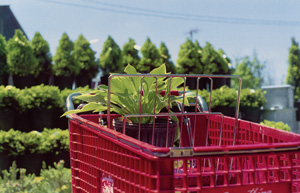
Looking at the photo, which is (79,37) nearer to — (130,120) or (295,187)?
(130,120)

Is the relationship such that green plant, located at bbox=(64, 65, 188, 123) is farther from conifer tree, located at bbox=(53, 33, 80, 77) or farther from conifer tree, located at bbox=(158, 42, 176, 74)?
conifer tree, located at bbox=(158, 42, 176, 74)

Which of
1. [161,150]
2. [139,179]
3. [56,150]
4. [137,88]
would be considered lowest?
[56,150]

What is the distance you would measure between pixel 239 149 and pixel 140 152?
0.32 metres

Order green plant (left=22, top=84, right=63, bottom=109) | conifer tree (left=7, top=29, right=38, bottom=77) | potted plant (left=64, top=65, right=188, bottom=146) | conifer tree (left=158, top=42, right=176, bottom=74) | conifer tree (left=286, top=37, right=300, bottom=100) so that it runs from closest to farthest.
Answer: potted plant (left=64, top=65, right=188, bottom=146) → green plant (left=22, top=84, right=63, bottom=109) → conifer tree (left=7, top=29, right=38, bottom=77) → conifer tree (left=158, top=42, right=176, bottom=74) → conifer tree (left=286, top=37, right=300, bottom=100)

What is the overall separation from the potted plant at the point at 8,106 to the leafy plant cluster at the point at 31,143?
251 mm

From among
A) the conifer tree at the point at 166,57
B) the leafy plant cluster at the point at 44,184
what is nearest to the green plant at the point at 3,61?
the leafy plant cluster at the point at 44,184

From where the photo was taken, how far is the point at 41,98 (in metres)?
4.83

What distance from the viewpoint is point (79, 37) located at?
22.3 feet

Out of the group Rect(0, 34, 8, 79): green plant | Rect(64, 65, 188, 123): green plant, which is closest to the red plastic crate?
Rect(64, 65, 188, 123): green plant

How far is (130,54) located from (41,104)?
2.88m

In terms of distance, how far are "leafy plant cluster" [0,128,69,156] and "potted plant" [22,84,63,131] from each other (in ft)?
1.51

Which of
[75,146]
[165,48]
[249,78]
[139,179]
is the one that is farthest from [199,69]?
[249,78]

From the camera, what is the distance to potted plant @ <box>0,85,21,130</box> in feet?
15.0

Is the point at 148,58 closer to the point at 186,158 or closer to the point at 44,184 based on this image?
the point at 44,184
